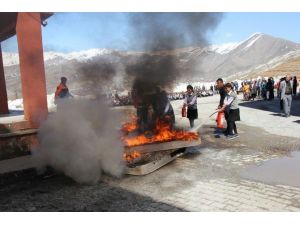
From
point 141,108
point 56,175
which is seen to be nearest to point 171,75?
point 141,108

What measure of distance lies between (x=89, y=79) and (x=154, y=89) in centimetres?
193

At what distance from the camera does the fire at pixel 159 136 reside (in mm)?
6707

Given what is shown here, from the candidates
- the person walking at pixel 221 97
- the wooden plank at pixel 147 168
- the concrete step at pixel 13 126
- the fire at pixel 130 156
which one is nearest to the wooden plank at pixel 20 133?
the concrete step at pixel 13 126

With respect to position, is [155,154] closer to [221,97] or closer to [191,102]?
[191,102]

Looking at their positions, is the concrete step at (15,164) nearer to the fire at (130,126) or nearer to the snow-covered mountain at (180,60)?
the fire at (130,126)

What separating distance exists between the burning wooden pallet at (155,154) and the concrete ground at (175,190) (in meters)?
0.13

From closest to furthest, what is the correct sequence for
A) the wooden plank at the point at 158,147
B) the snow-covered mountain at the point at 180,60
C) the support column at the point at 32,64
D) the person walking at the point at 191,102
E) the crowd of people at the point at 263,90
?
1. the wooden plank at the point at 158,147
2. the support column at the point at 32,64
3. the snow-covered mountain at the point at 180,60
4. the person walking at the point at 191,102
5. the crowd of people at the point at 263,90

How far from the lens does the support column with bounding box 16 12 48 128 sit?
26.8 feet

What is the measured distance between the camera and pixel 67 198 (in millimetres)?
4844

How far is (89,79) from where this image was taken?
9.17 metres

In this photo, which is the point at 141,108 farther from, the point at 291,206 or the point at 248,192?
the point at 291,206

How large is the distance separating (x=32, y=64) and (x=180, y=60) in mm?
4129

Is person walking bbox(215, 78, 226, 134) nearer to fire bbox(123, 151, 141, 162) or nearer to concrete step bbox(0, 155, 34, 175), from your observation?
fire bbox(123, 151, 141, 162)

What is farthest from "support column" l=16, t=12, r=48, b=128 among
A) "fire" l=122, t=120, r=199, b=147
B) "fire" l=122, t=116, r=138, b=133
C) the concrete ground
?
"fire" l=122, t=120, r=199, b=147
